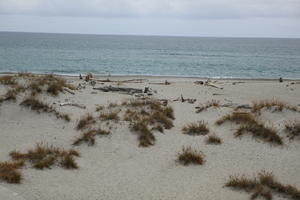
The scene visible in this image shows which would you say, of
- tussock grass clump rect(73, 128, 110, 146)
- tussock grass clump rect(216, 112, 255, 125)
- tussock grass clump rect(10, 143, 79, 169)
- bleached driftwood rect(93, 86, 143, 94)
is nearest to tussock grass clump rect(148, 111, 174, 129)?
tussock grass clump rect(216, 112, 255, 125)

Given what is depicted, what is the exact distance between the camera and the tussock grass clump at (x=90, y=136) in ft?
41.4

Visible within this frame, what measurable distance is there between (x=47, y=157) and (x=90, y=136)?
86.4 inches

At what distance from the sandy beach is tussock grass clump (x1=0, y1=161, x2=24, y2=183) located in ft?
0.55

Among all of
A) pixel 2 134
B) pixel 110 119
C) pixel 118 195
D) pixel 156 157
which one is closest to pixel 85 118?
pixel 110 119

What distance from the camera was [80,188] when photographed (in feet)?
30.4

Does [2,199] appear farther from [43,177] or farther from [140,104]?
[140,104]

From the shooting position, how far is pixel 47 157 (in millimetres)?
10922

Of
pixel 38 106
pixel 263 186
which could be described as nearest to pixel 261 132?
pixel 263 186

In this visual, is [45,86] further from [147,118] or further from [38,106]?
[147,118]

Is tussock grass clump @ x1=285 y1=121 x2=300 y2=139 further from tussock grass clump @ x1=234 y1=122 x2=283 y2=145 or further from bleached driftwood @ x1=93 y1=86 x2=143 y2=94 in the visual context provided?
bleached driftwood @ x1=93 y1=86 x2=143 y2=94

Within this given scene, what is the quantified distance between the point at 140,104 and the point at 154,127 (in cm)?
267

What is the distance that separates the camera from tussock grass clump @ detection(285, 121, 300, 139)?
43.2ft

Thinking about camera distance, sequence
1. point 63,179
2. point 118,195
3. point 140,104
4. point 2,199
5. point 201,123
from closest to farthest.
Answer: point 2,199, point 118,195, point 63,179, point 201,123, point 140,104

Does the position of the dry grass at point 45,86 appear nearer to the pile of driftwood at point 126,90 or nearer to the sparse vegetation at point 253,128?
the pile of driftwood at point 126,90
